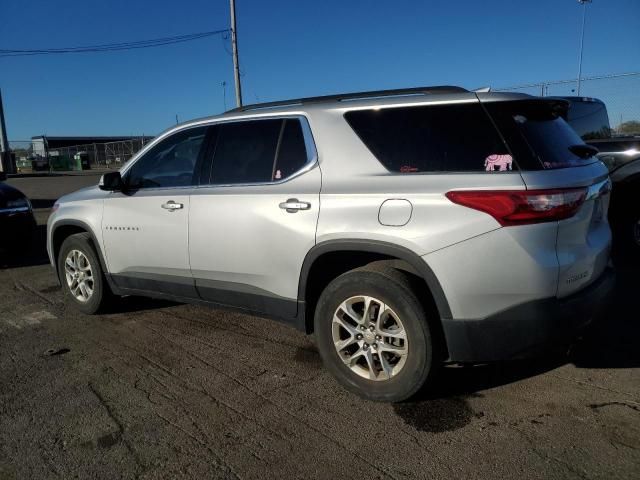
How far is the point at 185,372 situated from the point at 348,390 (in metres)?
1.20

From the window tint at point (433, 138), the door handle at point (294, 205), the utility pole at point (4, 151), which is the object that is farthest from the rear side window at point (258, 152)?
the utility pole at point (4, 151)

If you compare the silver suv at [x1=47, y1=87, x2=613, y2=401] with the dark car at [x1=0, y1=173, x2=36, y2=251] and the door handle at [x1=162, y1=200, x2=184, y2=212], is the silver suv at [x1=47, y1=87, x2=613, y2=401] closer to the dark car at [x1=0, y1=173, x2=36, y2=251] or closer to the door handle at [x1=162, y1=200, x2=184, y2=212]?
the door handle at [x1=162, y1=200, x2=184, y2=212]

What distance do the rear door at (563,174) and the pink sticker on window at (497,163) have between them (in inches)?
2.1

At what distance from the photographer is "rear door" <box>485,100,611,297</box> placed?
260 cm

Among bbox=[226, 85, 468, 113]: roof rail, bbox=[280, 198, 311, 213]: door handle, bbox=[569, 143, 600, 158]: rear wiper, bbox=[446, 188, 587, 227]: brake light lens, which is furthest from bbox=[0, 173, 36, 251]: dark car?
bbox=[569, 143, 600, 158]: rear wiper

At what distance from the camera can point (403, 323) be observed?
283 cm

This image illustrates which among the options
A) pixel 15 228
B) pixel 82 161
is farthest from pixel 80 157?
pixel 15 228

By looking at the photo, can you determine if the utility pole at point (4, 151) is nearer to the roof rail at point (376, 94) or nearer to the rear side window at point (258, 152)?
the rear side window at point (258, 152)

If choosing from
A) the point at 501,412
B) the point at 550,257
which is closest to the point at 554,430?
the point at 501,412

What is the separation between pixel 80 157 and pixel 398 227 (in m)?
47.6

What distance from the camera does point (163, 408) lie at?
3047 millimetres

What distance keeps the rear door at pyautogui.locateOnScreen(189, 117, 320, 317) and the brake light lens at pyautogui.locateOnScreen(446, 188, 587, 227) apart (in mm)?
1020

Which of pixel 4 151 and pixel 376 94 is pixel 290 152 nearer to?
pixel 376 94

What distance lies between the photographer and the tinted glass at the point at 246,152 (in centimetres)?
355
